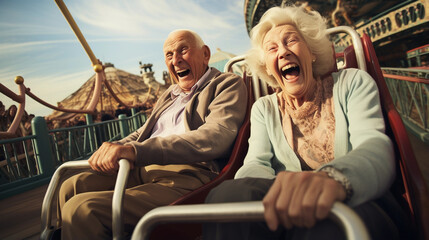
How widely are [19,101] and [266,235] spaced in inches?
187

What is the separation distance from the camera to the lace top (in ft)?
3.34

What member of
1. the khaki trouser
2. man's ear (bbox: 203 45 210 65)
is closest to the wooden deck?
the khaki trouser

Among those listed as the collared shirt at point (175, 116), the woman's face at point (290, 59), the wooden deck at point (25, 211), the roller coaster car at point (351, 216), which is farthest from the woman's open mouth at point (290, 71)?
the wooden deck at point (25, 211)

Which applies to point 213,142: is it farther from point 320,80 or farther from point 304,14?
point 304,14

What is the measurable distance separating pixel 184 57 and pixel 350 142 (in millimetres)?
1125

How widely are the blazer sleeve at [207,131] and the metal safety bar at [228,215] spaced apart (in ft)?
1.69

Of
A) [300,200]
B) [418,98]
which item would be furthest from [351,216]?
[418,98]

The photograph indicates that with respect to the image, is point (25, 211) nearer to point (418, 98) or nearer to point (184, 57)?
point (184, 57)

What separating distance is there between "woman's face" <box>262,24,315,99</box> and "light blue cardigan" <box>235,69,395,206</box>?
0.12 m

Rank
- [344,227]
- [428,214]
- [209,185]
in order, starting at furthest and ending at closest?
[209,185] < [428,214] < [344,227]

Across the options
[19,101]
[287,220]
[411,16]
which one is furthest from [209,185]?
[411,16]

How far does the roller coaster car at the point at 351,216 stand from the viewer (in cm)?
46

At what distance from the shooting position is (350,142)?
0.95 meters

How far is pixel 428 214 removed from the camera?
27.2 inches
